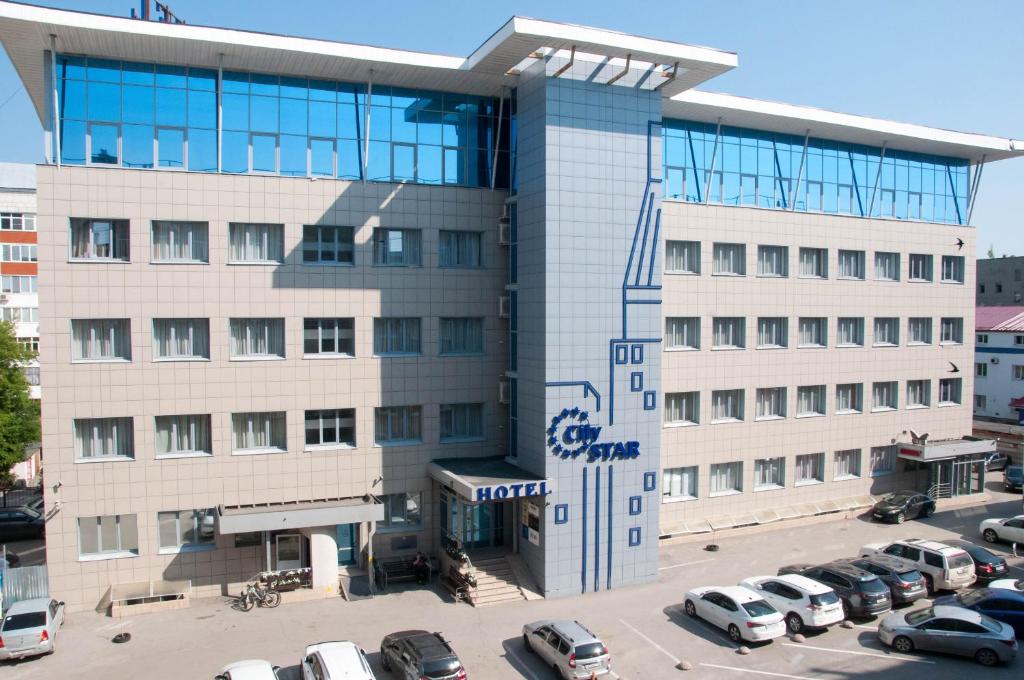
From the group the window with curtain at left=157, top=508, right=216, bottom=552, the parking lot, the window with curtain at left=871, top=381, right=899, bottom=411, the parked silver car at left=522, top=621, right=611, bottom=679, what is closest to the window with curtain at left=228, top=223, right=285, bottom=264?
the window with curtain at left=157, top=508, right=216, bottom=552

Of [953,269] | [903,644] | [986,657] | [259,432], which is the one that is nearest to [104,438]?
[259,432]

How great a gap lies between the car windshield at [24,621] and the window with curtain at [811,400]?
1275 inches

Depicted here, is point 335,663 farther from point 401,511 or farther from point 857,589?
point 857,589

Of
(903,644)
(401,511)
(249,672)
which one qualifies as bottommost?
(903,644)

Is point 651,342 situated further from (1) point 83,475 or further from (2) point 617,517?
(1) point 83,475

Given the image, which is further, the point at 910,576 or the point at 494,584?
the point at 494,584

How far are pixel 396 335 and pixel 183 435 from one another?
8.51 meters

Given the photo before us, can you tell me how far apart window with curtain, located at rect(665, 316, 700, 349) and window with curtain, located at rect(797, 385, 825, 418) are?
7086mm

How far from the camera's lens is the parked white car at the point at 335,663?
1814cm

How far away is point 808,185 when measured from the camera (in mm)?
36688

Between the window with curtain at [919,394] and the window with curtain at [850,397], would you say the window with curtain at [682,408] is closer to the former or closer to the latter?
the window with curtain at [850,397]

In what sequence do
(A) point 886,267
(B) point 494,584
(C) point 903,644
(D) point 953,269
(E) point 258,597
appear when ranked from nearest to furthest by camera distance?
(C) point 903,644 → (E) point 258,597 → (B) point 494,584 → (A) point 886,267 → (D) point 953,269

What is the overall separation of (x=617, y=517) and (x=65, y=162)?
2302 centimetres

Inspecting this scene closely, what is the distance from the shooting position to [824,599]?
23.4m
